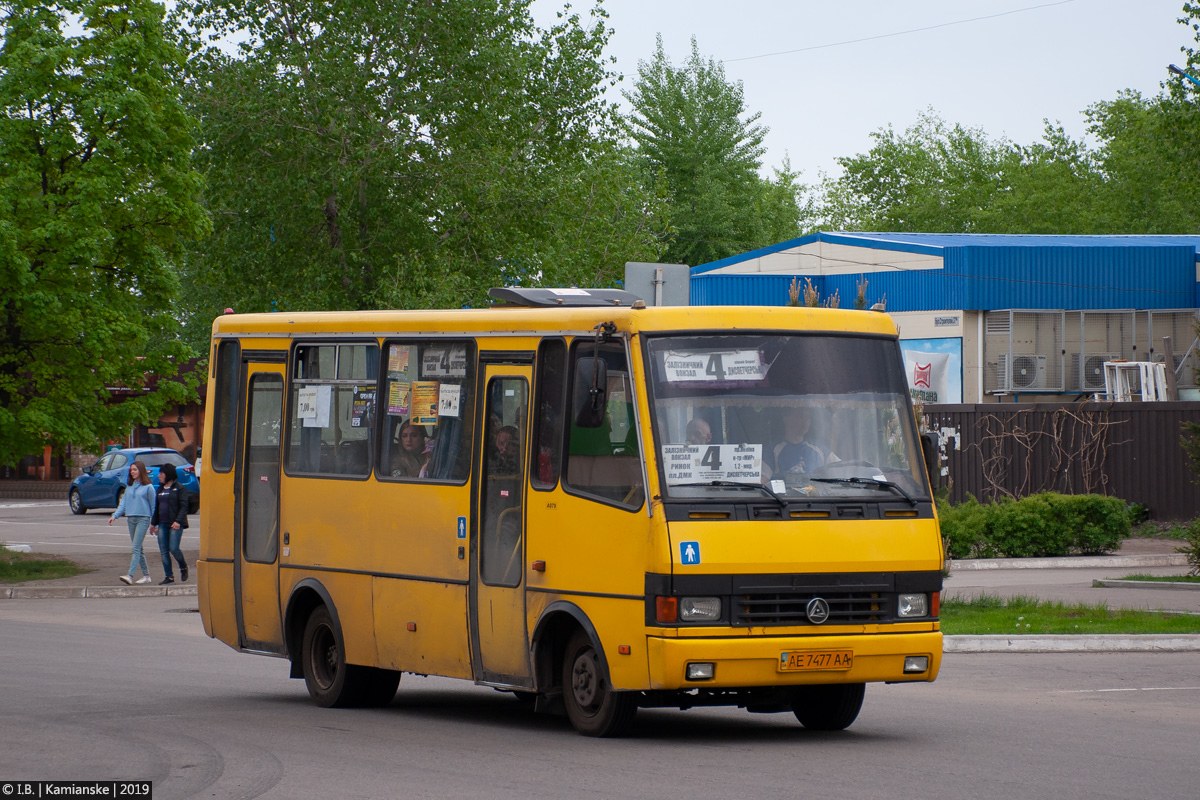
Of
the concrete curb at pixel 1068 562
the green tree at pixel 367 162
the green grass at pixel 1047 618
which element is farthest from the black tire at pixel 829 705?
the green tree at pixel 367 162

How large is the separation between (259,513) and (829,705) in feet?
16.3

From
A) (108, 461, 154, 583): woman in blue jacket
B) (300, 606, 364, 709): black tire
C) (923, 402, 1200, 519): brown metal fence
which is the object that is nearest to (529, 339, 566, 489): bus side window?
(300, 606, 364, 709): black tire

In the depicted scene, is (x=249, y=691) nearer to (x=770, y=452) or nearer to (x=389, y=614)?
(x=389, y=614)

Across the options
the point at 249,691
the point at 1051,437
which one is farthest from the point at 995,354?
the point at 249,691

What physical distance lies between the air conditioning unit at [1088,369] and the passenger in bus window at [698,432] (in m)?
36.8

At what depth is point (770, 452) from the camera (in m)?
9.89

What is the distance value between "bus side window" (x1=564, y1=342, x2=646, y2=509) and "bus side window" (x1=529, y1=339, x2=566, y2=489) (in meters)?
0.14

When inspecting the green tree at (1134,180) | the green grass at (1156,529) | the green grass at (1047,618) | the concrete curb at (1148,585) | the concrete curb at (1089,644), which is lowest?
the concrete curb at (1089,644)

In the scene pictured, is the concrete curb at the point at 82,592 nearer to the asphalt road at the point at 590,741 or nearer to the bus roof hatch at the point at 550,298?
the asphalt road at the point at 590,741

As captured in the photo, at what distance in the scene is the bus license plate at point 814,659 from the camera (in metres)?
9.52

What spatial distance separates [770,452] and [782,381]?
0.51m

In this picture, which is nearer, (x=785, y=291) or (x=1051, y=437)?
(x=1051, y=437)

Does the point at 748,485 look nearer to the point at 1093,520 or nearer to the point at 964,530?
the point at 964,530

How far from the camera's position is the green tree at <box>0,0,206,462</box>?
2547 centimetres
